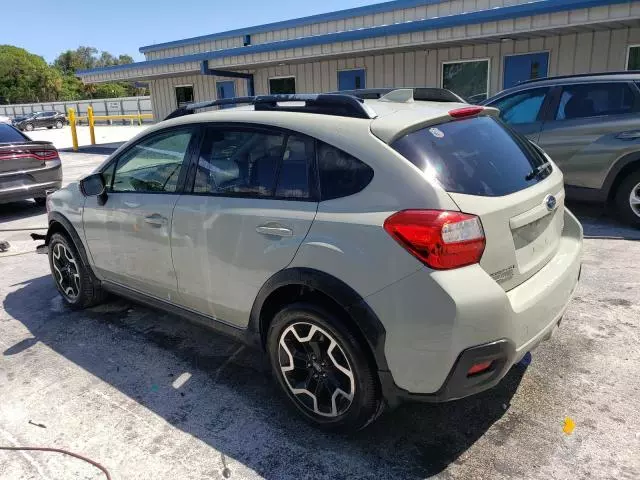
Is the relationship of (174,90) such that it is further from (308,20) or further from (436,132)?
(436,132)

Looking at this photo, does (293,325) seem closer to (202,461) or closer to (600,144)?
(202,461)

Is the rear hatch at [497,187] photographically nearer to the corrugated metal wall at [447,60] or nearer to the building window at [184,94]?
the corrugated metal wall at [447,60]

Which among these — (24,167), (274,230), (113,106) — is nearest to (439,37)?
(24,167)

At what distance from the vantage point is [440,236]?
220 cm

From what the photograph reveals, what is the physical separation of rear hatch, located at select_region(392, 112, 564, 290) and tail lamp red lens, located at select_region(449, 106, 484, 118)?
0.11ft

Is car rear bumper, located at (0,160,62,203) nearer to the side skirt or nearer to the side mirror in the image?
the side mirror

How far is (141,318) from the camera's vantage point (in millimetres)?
4312

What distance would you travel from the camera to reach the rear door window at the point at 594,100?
6.00 meters

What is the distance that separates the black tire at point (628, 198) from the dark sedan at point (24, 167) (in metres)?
7.96

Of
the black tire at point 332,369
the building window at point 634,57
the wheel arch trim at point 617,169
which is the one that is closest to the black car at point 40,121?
the building window at point 634,57

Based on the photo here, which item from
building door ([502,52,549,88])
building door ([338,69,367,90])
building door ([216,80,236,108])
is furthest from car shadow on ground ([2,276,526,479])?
building door ([216,80,236,108])

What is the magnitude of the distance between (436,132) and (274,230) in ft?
3.17

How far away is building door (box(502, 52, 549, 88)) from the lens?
36.8ft

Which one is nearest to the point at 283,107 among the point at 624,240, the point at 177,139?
the point at 177,139
